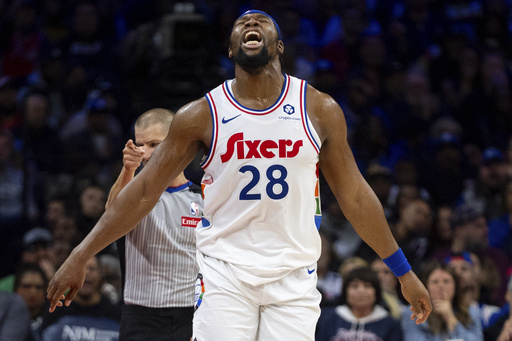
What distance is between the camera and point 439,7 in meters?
11.0

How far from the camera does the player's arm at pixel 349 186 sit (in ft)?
12.0

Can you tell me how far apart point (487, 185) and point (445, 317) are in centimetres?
293

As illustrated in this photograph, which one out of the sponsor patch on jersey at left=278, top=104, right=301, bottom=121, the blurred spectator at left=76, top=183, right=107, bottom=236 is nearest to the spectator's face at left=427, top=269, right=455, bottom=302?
the sponsor patch on jersey at left=278, top=104, right=301, bottom=121

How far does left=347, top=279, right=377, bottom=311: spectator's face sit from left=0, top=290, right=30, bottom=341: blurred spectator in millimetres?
2682

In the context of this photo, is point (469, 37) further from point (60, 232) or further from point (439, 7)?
point (60, 232)

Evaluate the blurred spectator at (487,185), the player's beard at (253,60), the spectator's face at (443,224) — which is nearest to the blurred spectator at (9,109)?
the spectator's face at (443,224)

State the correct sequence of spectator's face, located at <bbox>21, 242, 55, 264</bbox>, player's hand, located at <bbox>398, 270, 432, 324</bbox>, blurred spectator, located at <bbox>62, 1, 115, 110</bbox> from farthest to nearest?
blurred spectator, located at <bbox>62, 1, 115, 110</bbox> < spectator's face, located at <bbox>21, 242, 55, 264</bbox> < player's hand, located at <bbox>398, 270, 432, 324</bbox>

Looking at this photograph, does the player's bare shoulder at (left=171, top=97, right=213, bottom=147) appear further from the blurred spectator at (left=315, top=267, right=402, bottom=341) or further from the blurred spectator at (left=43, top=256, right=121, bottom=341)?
the blurred spectator at (left=315, top=267, right=402, bottom=341)

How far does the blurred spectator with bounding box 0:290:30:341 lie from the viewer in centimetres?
609

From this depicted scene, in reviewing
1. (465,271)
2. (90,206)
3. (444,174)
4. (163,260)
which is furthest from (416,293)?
(444,174)

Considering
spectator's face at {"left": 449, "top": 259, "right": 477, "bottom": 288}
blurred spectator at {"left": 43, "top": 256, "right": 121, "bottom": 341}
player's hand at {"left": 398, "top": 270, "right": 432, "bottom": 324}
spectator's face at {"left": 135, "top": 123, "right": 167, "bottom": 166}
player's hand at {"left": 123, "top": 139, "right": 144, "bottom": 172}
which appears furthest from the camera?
spectator's face at {"left": 449, "top": 259, "right": 477, "bottom": 288}

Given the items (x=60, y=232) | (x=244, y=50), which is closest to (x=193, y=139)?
(x=244, y=50)

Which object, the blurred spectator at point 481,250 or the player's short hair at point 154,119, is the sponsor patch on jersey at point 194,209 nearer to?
the player's short hair at point 154,119

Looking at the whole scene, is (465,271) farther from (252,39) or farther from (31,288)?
(252,39)
